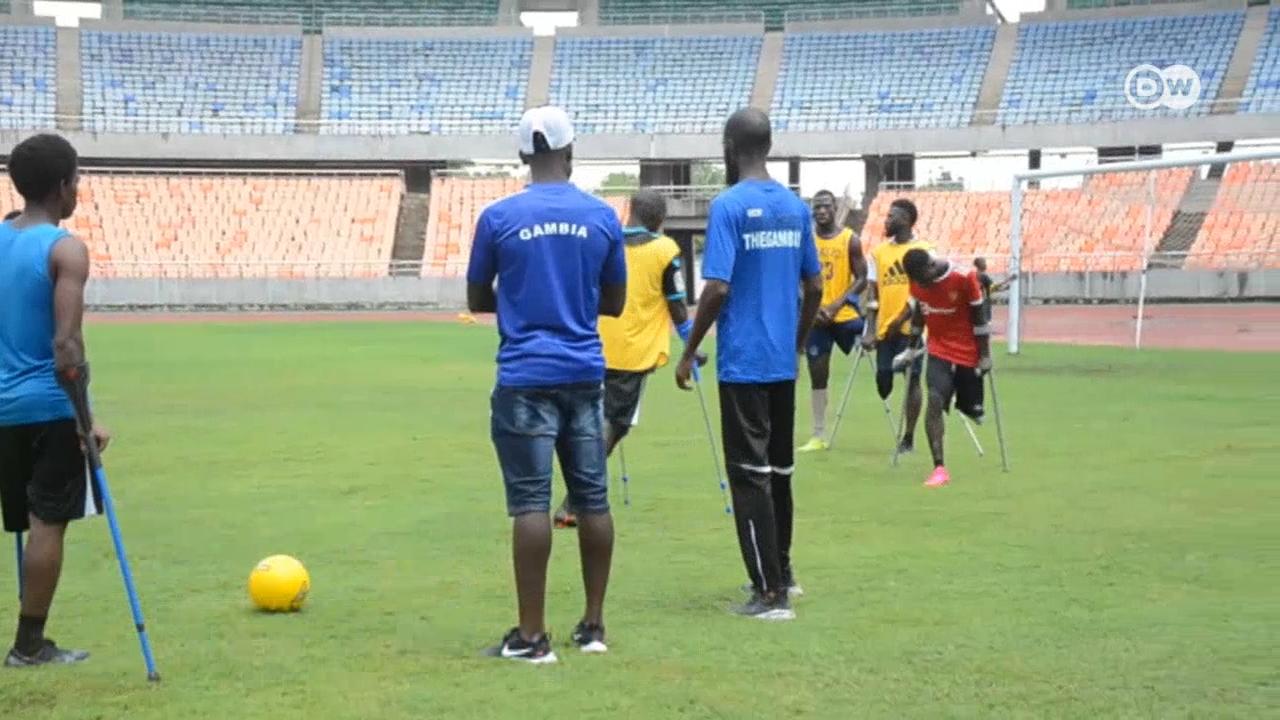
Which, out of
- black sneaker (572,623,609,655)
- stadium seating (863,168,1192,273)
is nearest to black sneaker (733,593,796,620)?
black sneaker (572,623,609,655)

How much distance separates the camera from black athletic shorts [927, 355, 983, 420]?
487 inches

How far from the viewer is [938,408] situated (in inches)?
484

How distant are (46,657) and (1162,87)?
51961 millimetres

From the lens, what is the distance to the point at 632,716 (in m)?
5.79

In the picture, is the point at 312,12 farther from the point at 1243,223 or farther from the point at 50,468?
the point at 50,468

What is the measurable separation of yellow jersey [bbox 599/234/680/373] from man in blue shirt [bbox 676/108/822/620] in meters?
2.74

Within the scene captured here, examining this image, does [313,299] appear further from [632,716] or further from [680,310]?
[632,716]

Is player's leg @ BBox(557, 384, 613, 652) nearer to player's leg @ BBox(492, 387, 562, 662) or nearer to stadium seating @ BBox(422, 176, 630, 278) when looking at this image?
player's leg @ BBox(492, 387, 562, 662)

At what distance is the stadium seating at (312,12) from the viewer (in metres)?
60.6

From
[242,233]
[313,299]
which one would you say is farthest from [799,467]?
[242,233]

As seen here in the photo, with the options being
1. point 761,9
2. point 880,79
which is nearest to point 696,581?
point 880,79

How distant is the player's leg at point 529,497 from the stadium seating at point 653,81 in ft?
162

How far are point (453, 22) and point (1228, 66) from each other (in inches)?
1088

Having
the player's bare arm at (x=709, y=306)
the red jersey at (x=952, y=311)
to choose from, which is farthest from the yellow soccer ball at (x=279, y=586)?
the red jersey at (x=952, y=311)
